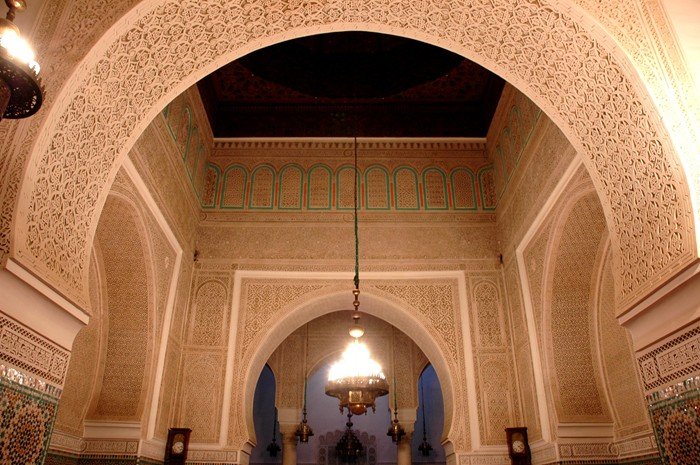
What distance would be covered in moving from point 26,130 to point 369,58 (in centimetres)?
373

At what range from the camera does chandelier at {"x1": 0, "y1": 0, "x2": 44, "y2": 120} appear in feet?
4.30

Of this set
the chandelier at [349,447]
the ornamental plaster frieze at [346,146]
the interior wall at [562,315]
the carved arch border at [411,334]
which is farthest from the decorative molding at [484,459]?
the chandelier at [349,447]

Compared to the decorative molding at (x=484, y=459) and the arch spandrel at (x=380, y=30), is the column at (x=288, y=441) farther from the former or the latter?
the arch spandrel at (x=380, y=30)

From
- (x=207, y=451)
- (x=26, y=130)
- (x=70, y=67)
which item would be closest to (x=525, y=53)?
(x=70, y=67)

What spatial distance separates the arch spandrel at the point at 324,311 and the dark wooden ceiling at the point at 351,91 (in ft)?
5.46

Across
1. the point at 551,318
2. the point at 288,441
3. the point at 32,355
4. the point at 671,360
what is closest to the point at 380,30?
the point at 671,360

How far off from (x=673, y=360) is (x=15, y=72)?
2179mm

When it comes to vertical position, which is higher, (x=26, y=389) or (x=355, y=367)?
(x=355, y=367)

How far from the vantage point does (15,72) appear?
133 centimetres

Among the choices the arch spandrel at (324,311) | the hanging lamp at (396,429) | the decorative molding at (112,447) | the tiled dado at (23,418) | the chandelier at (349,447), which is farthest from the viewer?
the chandelier at (349,447)

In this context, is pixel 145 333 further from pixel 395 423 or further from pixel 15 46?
pixel 395 423

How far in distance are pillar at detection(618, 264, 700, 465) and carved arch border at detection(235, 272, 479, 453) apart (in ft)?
8.16

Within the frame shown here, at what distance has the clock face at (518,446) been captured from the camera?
4.12m

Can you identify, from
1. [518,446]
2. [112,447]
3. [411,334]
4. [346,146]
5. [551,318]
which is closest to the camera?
[112,447]
